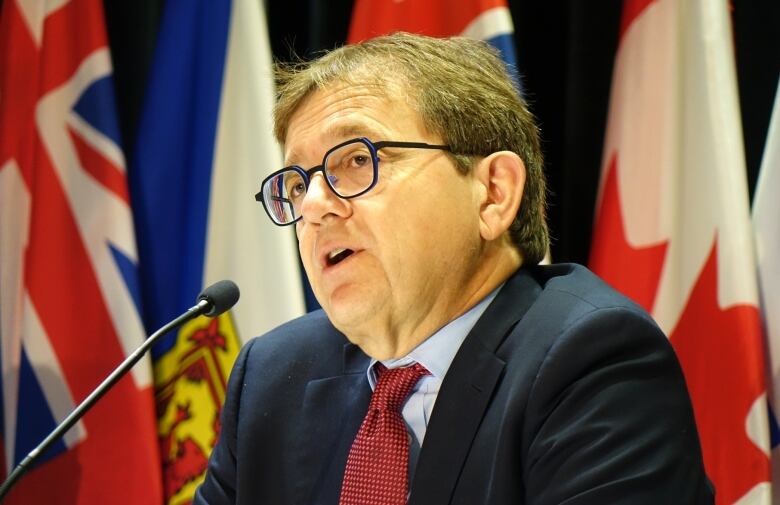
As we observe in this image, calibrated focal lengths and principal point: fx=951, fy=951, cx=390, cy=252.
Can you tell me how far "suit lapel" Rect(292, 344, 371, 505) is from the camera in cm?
195

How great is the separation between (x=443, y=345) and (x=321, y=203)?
0.37 m

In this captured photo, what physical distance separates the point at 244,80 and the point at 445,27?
684 millimetres

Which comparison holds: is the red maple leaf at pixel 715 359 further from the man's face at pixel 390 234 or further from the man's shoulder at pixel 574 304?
the man's face at pixel 390 234

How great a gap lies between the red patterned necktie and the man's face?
0.21 feet

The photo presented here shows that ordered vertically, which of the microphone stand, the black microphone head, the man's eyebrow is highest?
the man's eyebrow

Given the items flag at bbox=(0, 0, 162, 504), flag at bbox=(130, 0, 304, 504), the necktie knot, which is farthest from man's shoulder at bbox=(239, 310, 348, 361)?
flag at bbox=(0, 0, 162, 504)

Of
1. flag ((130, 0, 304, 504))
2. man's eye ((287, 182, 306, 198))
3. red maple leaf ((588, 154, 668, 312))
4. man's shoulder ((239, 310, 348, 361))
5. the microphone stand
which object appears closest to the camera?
the microphone stand

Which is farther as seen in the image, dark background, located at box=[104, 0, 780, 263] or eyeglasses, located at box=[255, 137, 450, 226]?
dark background, located at box=[104, 0, 780, 263]

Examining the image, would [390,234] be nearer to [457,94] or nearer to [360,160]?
[360,160]

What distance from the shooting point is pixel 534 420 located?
5.30 feet

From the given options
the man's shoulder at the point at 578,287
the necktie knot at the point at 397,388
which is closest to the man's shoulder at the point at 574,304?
the man's shoulder at the point at 578,287

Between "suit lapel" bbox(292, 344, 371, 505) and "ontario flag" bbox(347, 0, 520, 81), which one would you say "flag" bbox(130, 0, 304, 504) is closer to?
"ontario flag" bbox(347, 0, 520, 81)

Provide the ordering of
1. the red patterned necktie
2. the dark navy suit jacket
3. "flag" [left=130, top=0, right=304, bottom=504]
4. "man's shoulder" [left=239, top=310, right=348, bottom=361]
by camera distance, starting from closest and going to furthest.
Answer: the dark navy suit jacket, the red patterned necktie, "man's shoulder" [left=239, top=310, right=348, bottom=361], "flag" [left=130, top=0, right=304, bottom=504]

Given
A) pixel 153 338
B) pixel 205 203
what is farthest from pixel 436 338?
pixel 205 203
